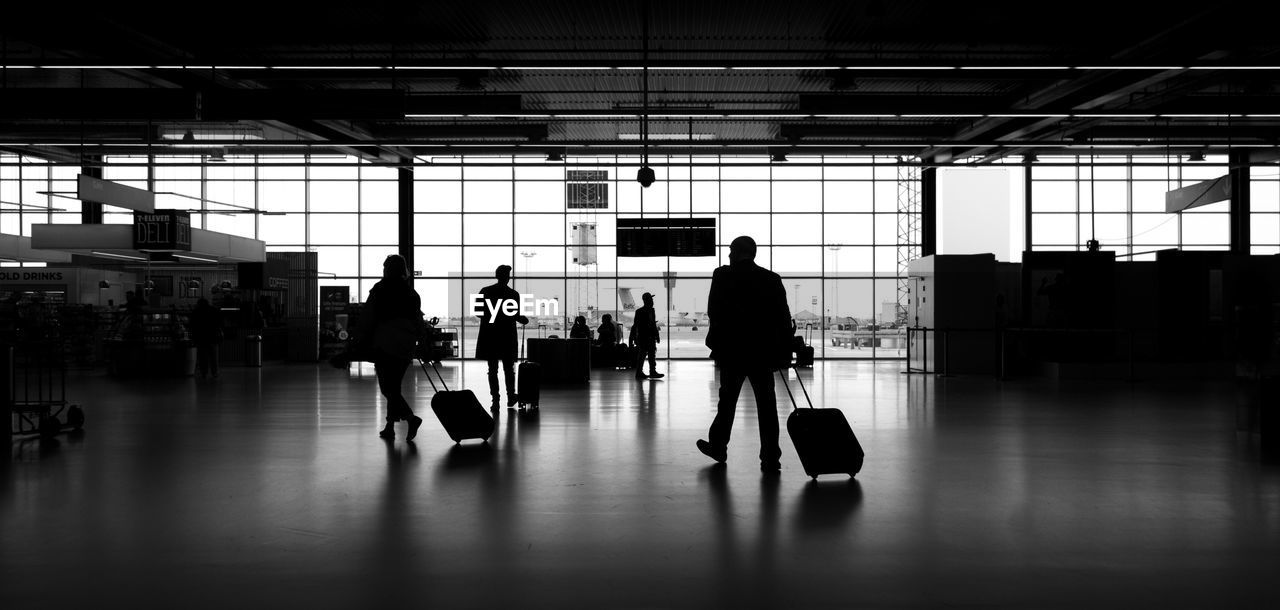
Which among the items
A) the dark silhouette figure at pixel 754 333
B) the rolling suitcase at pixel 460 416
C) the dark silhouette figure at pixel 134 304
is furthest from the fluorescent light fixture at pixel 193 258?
the dark silhouette figure at pixel 754 333

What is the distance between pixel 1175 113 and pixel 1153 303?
5365 millimetres

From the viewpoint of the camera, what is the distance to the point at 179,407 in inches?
404

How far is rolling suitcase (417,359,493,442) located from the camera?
22.5 feet

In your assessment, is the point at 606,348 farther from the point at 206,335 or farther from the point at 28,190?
the point at 28,190

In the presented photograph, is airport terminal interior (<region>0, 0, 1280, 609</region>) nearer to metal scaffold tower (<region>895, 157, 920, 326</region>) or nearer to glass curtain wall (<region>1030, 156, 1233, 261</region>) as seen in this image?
glass curtain wall (<region>1030, 156, 1233, 261</region>)

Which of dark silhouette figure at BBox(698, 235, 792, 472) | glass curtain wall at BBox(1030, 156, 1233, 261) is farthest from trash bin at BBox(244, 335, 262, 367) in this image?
glass curtain wall at BBox(1030, 156, 1233, 261)

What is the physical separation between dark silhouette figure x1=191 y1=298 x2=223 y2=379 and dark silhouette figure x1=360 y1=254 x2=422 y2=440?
398 inches

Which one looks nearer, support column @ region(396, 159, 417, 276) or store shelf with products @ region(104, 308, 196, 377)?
store shelf with products @ region(104, 308, 196, 377)

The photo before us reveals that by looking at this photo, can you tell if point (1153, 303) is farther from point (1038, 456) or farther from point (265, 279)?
point (265, 279)

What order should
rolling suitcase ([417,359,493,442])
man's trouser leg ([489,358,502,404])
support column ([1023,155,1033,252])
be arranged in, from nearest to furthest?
1. rolling suitcase ([417,359,493,442])
2. man's trouser leg ([489,358,502,404])
3. support column ([1023,155,1033,252])

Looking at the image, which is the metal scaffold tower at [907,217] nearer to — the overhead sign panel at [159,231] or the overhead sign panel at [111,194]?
the overhead sign panel at [159,231]

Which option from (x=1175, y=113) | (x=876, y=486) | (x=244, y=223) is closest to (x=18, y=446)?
(x=876, y=486)

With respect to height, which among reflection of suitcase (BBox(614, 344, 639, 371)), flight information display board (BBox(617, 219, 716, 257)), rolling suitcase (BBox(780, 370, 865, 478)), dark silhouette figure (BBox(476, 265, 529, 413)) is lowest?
reflection of suitcase (BBox(614, 344, 639, 371))
